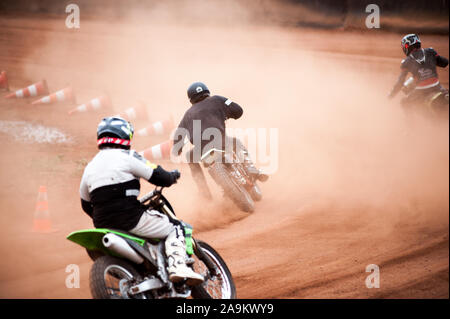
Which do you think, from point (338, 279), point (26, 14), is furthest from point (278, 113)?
point (26, 14)

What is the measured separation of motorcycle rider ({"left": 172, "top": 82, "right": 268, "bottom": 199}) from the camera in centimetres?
710

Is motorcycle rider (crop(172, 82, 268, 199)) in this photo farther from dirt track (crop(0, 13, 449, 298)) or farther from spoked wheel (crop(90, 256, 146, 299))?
spoked wheel (crop(90, 256, 146, 299))

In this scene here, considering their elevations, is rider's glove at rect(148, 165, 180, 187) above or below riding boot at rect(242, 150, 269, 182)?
below

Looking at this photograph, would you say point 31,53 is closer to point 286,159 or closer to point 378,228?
point 286,159

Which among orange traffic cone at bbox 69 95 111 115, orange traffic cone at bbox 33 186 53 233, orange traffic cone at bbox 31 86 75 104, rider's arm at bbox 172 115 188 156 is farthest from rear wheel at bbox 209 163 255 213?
orange traffic cone at bbox 31 86 75 104

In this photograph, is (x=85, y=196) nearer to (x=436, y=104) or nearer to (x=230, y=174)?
(x=230, y=174)

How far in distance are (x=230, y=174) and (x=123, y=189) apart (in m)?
3.34

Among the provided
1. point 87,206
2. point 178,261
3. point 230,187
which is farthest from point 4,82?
point 178,261

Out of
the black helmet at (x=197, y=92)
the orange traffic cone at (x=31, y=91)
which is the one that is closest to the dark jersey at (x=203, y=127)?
the black helmet at (x=197, y=92)

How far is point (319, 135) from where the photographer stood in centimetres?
1142

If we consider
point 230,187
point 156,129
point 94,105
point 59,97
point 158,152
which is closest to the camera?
point 230,187

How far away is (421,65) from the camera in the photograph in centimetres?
854

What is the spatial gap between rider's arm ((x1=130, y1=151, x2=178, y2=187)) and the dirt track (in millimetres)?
1542

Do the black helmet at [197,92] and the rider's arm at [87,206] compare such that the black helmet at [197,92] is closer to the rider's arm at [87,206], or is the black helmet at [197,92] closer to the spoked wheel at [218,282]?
the spoked wheel at [218,282]
